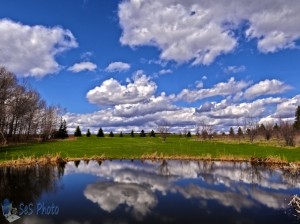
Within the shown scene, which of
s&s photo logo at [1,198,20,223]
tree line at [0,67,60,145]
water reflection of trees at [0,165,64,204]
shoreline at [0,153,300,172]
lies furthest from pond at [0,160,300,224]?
tree line at [0,67,60,145]

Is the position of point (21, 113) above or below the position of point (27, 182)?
above

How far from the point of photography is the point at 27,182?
28.9 m

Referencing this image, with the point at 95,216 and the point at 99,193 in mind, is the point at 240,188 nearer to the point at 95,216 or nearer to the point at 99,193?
the point at 99,193

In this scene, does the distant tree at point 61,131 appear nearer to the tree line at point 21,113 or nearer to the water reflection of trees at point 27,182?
the tree line at point 21,113

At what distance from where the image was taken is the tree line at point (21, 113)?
67.7 m

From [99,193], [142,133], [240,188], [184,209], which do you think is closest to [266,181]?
[240,188]

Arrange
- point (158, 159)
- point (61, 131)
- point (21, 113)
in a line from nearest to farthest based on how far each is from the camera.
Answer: point (158, 159) → point (21, 113) → point (61, 131)

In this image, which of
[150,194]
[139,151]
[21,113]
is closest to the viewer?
[150,194]

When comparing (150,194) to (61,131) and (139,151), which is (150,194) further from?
(61,131)

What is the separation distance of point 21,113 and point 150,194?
6270 centimetres

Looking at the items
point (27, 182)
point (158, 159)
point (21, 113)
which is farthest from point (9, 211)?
point (21, 113)

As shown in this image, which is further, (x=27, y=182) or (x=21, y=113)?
(x=21, y=113)

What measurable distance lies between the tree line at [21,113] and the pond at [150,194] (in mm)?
31944

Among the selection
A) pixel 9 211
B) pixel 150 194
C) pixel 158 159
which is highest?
pixel 158 159
